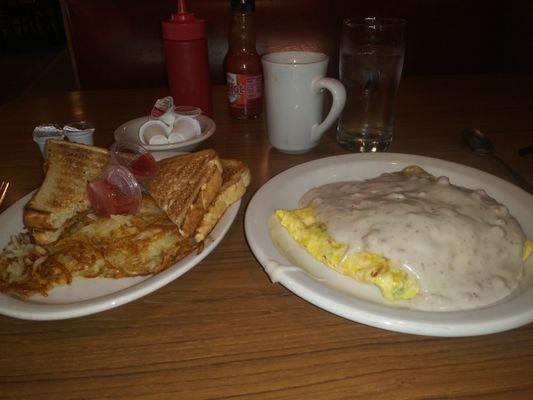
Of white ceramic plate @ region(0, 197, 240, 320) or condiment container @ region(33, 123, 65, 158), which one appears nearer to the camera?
white ceramic plate @ region(0, 197, 240, 320)

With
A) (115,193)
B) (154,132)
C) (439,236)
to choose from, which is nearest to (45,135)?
(154,132)

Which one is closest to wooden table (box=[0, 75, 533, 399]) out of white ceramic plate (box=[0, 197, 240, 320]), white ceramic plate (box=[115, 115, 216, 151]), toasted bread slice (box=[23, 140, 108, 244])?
white ceramic plate (box=[0, 197, 240, 320])

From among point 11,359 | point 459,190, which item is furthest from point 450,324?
point 11,359

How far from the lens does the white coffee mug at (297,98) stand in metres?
1.22

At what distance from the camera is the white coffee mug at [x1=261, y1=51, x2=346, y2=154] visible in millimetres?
1225

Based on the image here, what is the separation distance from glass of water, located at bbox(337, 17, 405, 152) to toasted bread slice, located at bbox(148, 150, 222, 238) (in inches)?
23.8

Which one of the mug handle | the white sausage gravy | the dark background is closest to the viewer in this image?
the white sausage gravy

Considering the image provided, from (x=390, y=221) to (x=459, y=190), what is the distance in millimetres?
232

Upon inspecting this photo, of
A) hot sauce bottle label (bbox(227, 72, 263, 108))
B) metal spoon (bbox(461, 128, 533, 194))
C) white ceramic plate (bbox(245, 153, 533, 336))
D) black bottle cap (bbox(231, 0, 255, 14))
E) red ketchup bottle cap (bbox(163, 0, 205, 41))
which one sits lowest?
metal spoon (bbox(461, 128, 533, 194))

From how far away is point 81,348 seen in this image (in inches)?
25.3

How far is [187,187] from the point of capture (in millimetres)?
959

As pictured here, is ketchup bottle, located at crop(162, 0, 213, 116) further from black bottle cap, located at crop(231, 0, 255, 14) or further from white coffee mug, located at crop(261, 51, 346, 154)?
white coffee mug, located at crop(261, 51, 346, 154)

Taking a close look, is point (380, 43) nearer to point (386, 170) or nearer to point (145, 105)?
point (386, 170)

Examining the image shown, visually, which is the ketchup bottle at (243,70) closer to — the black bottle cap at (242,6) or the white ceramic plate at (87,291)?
the black bottle cap at (242,6)
